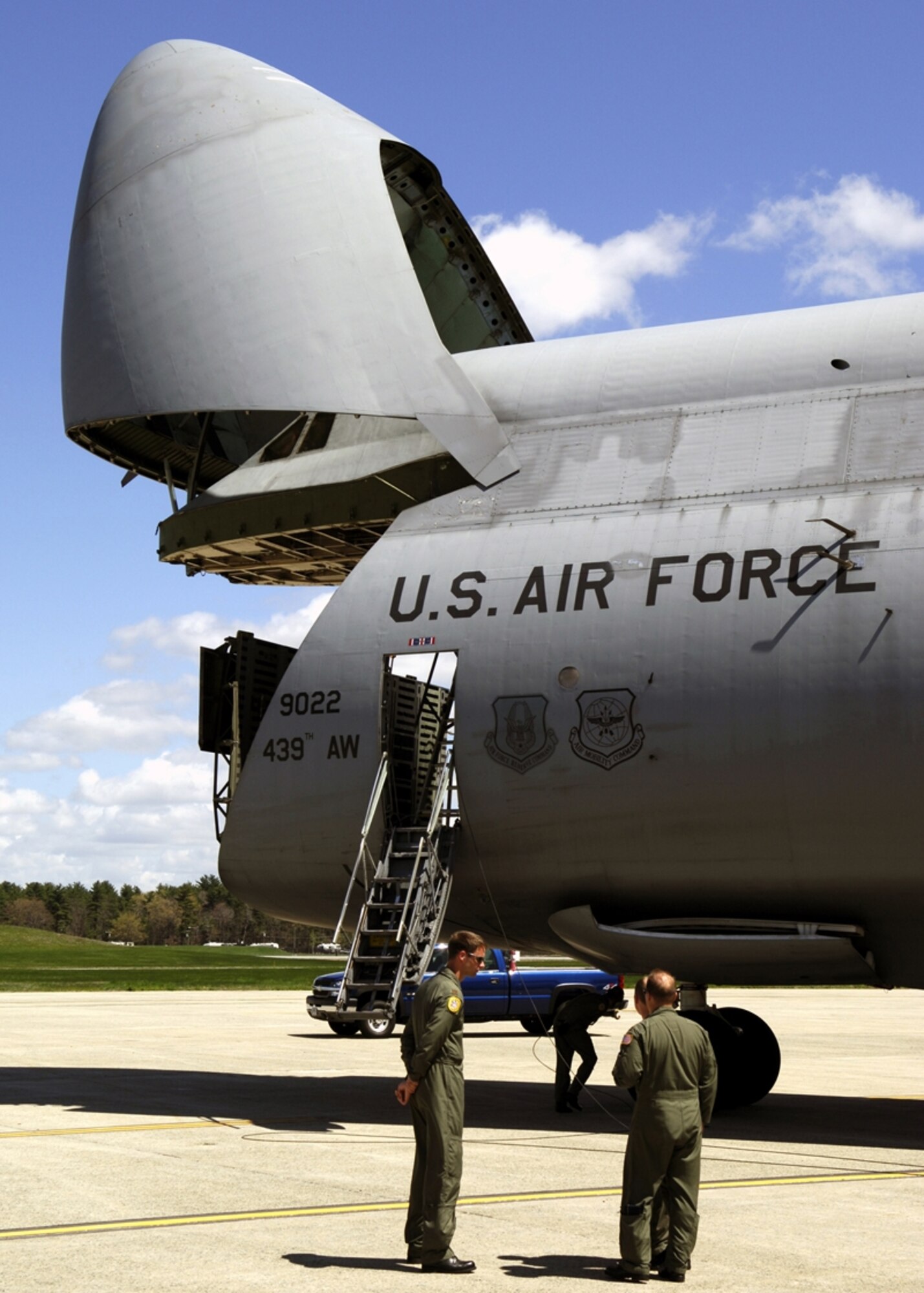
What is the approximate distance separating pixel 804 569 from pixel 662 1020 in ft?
22.3

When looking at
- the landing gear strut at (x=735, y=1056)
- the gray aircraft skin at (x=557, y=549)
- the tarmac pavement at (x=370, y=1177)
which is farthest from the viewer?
the landing gear strut at (x=735, y=1056)

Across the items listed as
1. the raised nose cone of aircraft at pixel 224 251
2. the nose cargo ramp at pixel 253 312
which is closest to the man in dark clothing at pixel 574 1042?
the nose cargo ramp at pixel 253 312

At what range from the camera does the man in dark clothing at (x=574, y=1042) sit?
55.9 ft

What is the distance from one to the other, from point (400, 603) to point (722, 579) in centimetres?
378

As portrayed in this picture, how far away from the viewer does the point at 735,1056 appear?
17.2m

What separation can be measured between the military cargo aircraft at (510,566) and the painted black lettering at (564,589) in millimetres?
23

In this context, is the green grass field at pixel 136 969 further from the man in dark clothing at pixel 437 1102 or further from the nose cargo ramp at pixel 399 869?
the man in dark clothing at pixel 437 1102

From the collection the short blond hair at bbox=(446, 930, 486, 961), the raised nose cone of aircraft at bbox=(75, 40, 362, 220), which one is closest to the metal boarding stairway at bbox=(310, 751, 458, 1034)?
the short blond hair at bbox=(446, 930, 486, 961)

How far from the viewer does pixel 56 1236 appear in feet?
30.7

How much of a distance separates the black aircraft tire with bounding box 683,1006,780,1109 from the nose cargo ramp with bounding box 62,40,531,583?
6961 mm

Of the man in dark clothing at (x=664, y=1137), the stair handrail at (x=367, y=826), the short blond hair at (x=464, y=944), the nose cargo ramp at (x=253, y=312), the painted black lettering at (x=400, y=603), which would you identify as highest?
the nose cargo ramp at (x=253, y=312)

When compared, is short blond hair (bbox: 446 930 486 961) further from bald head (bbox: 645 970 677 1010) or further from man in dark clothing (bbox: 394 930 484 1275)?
bald head (bbox: 645 970 677 1010)

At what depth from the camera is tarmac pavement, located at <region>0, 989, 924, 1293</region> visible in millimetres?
8586

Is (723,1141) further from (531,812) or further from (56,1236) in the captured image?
(56,1236)
